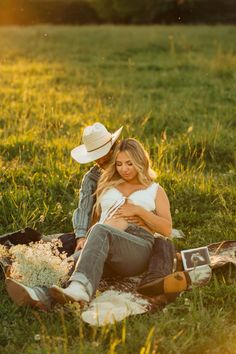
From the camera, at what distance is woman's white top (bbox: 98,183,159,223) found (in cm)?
562

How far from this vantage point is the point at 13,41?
2234cm

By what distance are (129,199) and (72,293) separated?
3.70 ft

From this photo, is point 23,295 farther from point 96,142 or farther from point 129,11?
point 129,11

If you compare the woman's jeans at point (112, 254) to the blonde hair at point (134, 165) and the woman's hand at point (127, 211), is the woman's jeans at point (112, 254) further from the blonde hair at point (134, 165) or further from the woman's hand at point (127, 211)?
the blonde hair at point (134, 165)

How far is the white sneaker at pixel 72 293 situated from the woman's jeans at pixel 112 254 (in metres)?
0.04

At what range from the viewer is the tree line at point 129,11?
35.1 metres

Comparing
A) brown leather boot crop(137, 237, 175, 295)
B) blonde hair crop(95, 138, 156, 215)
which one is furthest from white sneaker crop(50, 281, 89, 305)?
blonde hair crop(95, 138, 156, 215)

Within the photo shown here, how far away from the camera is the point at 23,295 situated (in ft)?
16.0

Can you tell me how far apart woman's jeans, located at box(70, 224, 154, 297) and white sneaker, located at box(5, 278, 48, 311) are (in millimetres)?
269

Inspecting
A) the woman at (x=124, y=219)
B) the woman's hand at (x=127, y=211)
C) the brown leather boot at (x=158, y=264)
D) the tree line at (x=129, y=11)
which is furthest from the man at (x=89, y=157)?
the tree line at (x=129, y=11)

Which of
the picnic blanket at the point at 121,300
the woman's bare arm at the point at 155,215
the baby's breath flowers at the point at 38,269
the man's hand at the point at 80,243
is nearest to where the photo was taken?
the picnic blanket at the point at 121,300

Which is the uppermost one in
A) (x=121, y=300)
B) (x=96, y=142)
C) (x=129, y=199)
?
(x=96, y=142)

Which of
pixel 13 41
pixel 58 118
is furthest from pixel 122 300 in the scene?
pixel 13 41

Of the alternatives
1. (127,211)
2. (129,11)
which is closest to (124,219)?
(127,211)
